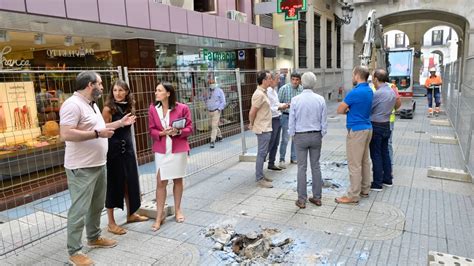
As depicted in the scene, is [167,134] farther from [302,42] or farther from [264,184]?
[302,42]

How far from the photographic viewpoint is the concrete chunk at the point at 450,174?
555cm

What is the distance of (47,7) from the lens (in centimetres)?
483

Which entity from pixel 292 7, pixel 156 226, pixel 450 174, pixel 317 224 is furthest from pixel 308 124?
pixel 292 7

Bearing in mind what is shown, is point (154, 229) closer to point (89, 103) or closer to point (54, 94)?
point (89, 103)

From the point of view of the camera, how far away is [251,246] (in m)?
3.55

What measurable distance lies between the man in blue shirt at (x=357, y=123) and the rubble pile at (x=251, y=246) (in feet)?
4.60

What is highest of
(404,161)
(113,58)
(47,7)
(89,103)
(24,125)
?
(47,7)

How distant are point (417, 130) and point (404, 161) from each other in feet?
13.2

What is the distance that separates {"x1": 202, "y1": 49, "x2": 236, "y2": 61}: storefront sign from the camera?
11.1 meters

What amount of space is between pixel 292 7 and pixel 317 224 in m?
8.19

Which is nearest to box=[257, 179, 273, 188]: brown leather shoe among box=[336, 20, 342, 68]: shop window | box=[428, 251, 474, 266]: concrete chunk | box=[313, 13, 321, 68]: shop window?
box=[428, 251, 474, 266]: concrete chunk

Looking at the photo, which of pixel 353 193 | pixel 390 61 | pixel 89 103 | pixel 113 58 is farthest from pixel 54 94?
pixel 390 61

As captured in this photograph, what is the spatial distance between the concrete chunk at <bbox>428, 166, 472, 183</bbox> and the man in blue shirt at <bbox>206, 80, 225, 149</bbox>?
435 cm

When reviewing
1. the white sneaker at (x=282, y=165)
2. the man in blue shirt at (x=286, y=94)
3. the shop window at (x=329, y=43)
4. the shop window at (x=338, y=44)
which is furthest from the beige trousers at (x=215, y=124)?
the shop window at (x=338, y=44)
